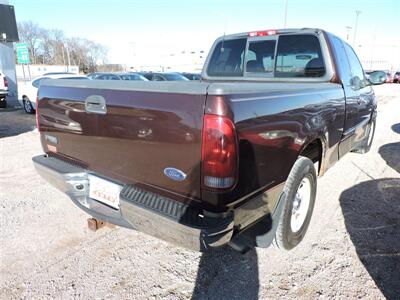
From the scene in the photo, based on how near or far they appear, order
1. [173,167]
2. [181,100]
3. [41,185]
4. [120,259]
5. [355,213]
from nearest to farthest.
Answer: [181,100] → [173,167] → [120,259] → [355,213] → [41,185]

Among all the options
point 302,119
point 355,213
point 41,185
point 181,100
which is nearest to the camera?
point 181,100

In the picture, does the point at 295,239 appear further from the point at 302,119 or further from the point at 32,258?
the point at 32,258

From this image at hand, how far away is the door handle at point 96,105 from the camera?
2.34 meters

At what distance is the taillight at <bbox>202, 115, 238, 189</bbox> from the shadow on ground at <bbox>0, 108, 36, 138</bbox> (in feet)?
25.5

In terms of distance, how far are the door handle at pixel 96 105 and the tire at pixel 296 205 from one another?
5.24 feet

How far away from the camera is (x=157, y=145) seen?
2064 mm

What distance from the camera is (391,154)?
6.18 meters

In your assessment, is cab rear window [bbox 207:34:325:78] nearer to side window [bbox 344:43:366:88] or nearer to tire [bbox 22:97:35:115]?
side window [bbox 344:43:366:88]

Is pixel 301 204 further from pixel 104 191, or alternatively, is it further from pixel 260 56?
pixel 260 56

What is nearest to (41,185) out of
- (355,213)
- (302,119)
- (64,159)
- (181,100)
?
(64,159)

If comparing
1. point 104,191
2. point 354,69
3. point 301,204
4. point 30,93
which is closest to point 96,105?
point 104,191

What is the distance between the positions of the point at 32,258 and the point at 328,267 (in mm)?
2656

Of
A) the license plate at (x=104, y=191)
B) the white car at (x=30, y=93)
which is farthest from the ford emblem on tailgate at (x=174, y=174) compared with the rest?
the white car at (x=30, y=93)

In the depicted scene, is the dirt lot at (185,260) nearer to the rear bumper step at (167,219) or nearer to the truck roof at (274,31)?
the rear bumper step at (167,219)
